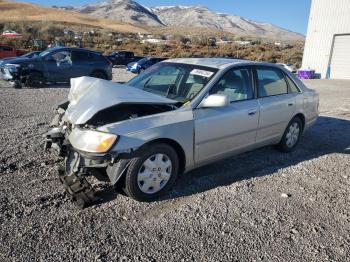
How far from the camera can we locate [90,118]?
3.52m

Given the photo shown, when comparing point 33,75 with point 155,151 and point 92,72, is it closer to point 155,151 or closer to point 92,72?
point 92,72

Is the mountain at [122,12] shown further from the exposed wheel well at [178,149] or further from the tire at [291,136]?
the exposed wheel well at [178,149]

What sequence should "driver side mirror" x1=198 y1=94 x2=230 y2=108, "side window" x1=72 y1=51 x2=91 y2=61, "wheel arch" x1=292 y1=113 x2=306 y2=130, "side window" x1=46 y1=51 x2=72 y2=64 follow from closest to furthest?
1. "driver side mirror" x1=198 y1=94 x2=230 y2=108
2. "wheel arch" x1=292 y1=113 x2=306 y2=130
3. "side window" x1=46 y1=51 x2=72 y2=64
4. "side window" x1=72 y1=51 x2=91 y2=61

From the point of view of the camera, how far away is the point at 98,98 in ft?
12.4

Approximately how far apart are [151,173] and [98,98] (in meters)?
1.01

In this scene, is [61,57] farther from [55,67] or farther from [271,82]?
[271,82]

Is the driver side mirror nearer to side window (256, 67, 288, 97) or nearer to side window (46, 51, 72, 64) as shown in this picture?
side window (256, 67, 288, 97)

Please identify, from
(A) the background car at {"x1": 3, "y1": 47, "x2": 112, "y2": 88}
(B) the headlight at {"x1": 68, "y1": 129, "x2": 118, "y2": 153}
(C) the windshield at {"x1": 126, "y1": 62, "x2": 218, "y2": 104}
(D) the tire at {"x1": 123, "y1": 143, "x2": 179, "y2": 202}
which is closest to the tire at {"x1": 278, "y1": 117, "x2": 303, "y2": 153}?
(C) the windshield at {"x1": 126, "y1": 62, "x2": 218, "y2": 104}

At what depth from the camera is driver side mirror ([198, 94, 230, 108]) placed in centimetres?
392

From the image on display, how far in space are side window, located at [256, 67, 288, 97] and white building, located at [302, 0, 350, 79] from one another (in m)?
19.6

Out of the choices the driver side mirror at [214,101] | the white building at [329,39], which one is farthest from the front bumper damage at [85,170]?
the white building at [329,39]

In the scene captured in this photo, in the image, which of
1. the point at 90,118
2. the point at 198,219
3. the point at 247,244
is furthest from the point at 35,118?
the point at 247,244

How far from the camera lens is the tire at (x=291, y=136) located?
18.6 feet

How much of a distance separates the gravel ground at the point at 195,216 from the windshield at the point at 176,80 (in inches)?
44.0
